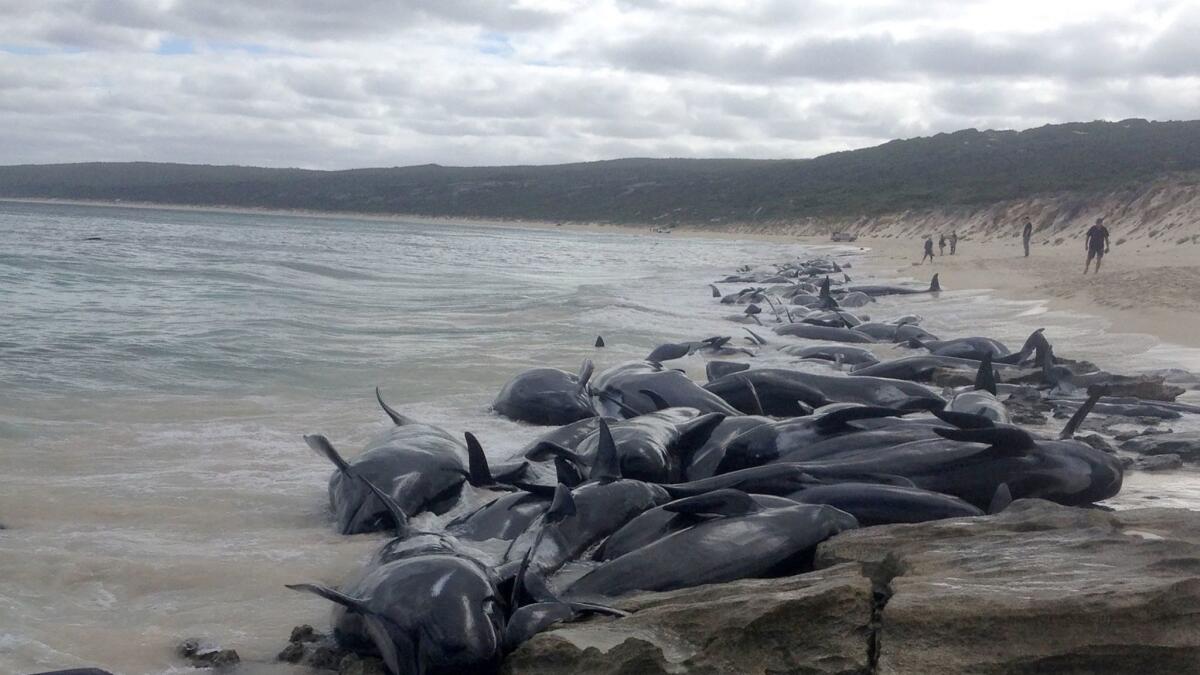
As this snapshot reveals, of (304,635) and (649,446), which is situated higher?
(649,446)

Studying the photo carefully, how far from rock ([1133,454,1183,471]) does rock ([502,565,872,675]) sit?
3560mm

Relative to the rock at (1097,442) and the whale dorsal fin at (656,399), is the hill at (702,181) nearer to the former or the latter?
the rock at (1097,442)

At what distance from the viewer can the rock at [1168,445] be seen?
663 cm

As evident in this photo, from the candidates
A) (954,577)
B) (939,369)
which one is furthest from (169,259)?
(954,577)

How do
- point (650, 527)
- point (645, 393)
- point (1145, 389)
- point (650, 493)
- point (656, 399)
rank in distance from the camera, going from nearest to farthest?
point (650, 527) < point (650, 493) < point (656, 399) < point (645, 393) < point (1145, 389)

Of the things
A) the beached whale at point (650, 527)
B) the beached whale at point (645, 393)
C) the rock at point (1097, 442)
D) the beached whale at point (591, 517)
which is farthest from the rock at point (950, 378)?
the beached whale at point (650, 527)

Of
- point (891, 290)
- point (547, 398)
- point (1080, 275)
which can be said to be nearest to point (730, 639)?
point (547, 398)

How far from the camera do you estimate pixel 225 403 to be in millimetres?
9133

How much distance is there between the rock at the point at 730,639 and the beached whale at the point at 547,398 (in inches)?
176

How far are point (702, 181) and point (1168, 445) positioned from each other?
331 ft

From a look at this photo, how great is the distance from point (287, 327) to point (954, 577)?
1232 cm

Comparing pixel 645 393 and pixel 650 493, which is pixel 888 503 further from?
pixel 645 393

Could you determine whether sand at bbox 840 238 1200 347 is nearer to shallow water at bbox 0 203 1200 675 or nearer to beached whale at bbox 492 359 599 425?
shallow water at bbox 0 203 1200 675

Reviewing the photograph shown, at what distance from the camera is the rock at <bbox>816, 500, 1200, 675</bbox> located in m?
3.18
